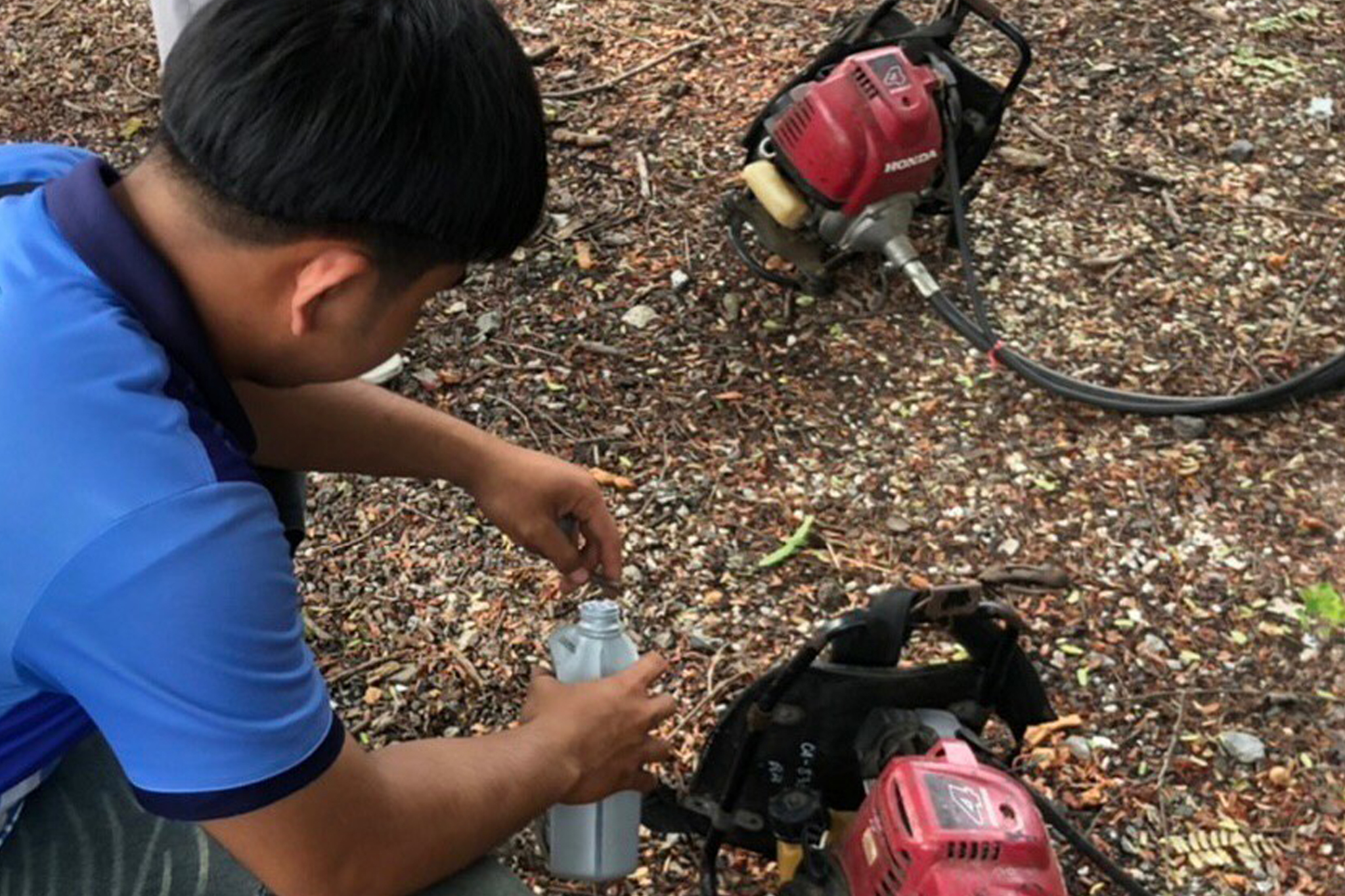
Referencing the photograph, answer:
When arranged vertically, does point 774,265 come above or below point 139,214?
below

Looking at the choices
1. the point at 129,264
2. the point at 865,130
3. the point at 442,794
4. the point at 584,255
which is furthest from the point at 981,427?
the point at 129,264

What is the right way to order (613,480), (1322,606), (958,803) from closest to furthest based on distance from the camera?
1. (958,803)
2. (1322,606)
3. (613,480)

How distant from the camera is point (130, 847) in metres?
1.57

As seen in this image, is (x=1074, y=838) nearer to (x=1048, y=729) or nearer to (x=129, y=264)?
(x=1048, y=729)

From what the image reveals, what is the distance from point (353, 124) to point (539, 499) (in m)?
0.74

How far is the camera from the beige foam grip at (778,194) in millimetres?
2725

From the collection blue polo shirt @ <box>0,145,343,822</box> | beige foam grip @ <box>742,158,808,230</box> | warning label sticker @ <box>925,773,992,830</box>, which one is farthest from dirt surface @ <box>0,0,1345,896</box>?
blue polo shirt @ <box>0,145,343,822</box>

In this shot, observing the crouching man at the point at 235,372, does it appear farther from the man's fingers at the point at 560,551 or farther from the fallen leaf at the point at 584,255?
the fallen leaf at the point at 584,255

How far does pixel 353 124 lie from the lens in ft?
3.99

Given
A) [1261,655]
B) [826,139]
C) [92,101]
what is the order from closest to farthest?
[1261,655]
[826,139]
[92,101]

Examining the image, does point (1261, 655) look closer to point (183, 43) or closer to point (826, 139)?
point (826, 139)

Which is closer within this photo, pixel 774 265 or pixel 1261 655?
pixel 1261 655

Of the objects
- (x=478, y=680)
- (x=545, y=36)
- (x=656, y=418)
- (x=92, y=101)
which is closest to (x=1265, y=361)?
(x=656, y=418)

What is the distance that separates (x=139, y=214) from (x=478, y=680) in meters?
1.14
